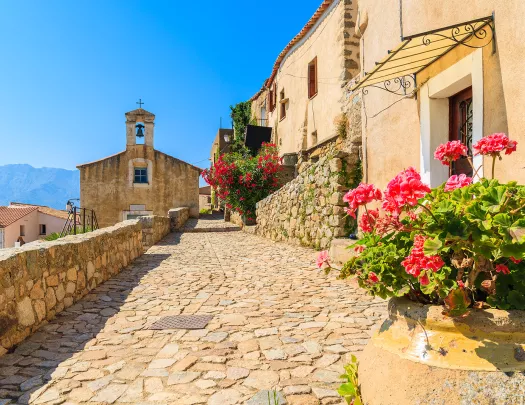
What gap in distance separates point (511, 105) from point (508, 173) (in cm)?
64

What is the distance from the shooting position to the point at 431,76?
5117mm

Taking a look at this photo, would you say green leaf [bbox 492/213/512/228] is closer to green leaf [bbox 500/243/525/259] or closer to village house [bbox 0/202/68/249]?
green leaf [bbox 500/243/525/259]

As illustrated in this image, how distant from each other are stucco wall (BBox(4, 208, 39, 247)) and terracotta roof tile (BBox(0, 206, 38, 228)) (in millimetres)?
418

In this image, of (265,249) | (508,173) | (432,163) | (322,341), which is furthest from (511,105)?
(265,249)

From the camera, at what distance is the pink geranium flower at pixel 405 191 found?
180 cm

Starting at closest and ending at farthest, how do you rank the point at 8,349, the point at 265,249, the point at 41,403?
the point at 41,403 → the point at 8,349 → the point at 265,249

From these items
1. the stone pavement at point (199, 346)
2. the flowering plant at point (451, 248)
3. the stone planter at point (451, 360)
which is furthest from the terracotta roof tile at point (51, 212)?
the stone planter at point (451, 360)

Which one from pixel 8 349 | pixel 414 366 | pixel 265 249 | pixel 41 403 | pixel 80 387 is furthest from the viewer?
pixel 265 249

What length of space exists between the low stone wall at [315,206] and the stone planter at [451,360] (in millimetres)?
5464

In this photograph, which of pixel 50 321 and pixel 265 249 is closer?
pixel 50 321

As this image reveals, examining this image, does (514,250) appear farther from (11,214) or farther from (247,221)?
(11,214)

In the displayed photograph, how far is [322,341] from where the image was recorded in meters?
3.17

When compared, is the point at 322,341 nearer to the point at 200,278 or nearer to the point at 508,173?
the point at 508,173

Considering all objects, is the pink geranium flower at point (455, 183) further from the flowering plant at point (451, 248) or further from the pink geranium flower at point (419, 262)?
the pink geranium flower at point (419, 262)
